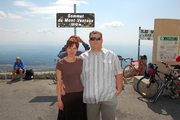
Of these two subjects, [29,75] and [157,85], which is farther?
[29,75]

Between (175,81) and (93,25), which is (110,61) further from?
(93,25)

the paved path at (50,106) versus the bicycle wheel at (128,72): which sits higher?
the bicycle wheel at (128,72)

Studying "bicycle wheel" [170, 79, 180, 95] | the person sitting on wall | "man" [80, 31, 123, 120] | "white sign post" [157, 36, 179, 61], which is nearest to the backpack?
the person sitting on wall

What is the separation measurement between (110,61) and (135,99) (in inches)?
128

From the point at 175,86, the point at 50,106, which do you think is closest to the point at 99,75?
the point at 50,106

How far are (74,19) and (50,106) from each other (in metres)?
5.11

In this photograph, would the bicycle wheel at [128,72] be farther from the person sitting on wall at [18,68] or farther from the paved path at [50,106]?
the person sitting on wall at [18,68]

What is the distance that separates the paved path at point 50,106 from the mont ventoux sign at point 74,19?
3.83 metres

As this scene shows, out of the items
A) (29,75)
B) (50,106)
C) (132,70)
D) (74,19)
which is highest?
(74,19)

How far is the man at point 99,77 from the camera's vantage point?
2.08 metres

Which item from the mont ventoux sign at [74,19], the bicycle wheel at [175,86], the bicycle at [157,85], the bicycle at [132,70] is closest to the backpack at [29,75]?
the mont ventoux sign at [74,19]

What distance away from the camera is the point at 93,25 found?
8352 millimetres

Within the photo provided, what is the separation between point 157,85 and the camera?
4.94 metres

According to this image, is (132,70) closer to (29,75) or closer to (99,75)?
(29,75)
